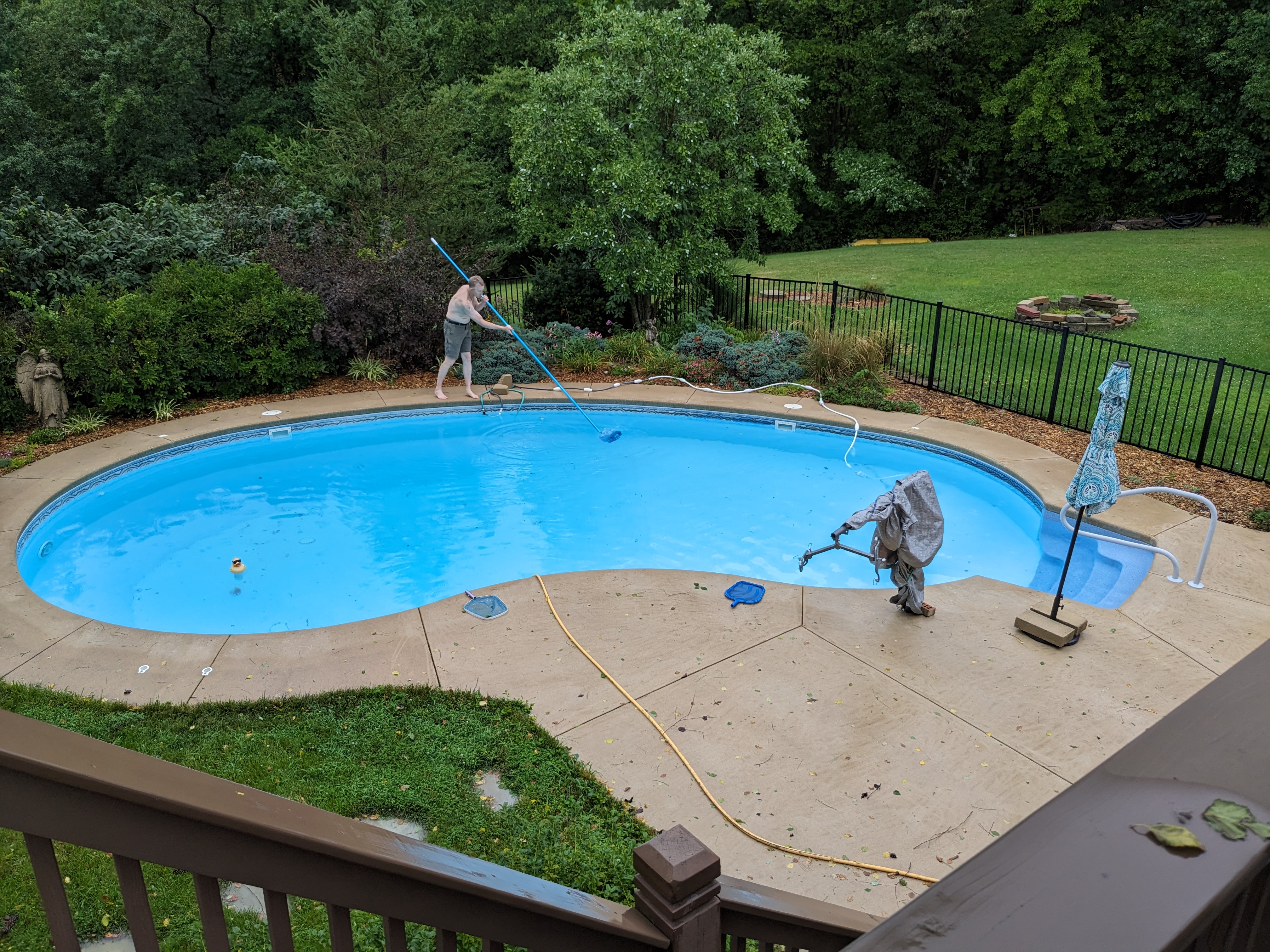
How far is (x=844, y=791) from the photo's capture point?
186 inches

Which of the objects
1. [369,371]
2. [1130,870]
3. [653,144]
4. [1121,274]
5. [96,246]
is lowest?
[369,371]

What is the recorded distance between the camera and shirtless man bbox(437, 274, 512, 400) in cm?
1180

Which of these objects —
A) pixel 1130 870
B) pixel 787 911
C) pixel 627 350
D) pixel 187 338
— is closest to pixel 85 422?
pixel 187 338

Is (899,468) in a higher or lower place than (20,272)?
lower

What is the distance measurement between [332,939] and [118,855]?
0.41 metres

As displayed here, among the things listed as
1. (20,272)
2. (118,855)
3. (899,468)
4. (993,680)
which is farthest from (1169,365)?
(20,272)

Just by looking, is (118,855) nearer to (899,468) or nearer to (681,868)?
(681,868)

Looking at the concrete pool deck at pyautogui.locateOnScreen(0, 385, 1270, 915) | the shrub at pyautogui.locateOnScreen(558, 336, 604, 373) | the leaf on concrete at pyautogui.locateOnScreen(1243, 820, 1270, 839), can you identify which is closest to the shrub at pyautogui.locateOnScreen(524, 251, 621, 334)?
the shrub at pyautogui.locateOnScreen(558, 336, 604, 373)

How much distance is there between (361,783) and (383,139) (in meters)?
17.4

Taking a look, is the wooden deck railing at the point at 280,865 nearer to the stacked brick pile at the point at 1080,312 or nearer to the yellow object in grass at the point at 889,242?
the stacked brick pile at the point at 1080,312

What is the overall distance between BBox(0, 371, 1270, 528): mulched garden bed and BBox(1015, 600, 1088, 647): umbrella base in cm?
305

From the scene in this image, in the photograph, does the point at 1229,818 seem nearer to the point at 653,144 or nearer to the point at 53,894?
the point at 53,894

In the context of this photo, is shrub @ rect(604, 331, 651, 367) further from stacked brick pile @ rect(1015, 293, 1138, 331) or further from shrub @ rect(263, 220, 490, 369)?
stacked brick pile @ rect(1015, 293, 1138, 331)

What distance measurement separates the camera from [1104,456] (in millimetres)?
5820
